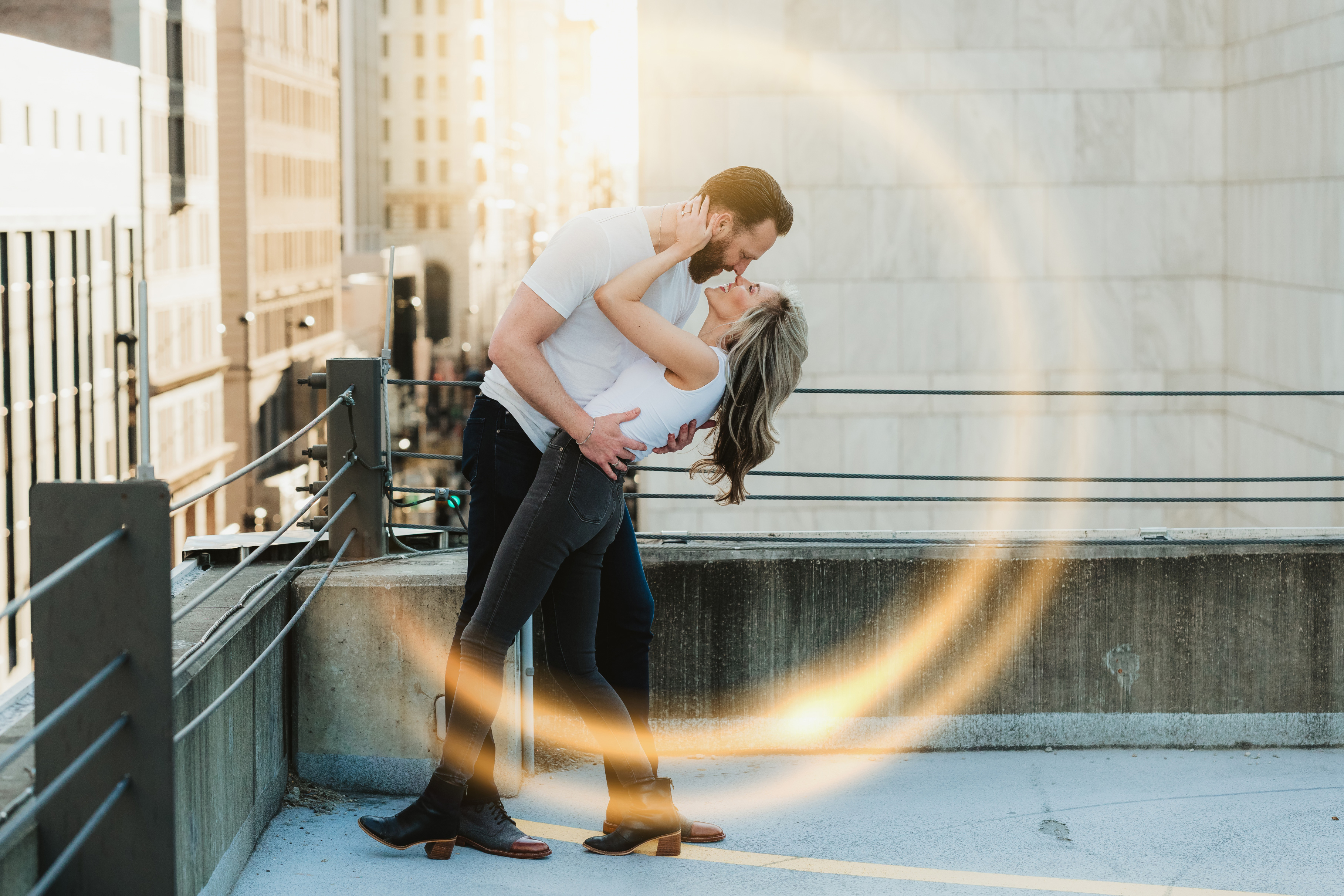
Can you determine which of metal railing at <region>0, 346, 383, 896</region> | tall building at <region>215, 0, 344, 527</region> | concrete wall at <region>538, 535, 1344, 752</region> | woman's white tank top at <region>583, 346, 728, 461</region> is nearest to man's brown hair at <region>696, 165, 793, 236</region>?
woman's white tank top at <region>583, 346, 728, 461</region>

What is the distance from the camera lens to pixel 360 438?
16.7 ft

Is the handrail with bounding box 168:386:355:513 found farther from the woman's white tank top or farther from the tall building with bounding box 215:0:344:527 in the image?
the tall building with bounding box 215:0:344:527

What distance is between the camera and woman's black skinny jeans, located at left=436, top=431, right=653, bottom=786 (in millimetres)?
3900

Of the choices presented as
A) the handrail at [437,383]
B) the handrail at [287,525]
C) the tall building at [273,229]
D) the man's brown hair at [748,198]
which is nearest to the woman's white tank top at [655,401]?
the man's brown hair at [748,198]

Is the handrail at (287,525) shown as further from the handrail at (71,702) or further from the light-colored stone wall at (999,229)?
the light-colored stone wall at (999,229)

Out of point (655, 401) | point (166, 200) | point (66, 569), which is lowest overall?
point (66, 569)

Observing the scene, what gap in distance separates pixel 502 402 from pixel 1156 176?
30.3ft

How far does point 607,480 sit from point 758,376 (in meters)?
0.50

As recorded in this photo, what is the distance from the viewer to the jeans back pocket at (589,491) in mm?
3902

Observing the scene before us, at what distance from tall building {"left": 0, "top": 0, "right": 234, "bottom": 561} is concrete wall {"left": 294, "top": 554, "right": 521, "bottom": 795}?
171 feet

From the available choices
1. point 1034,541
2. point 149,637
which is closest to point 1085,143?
point 1034,541

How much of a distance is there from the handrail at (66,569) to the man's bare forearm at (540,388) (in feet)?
3.85

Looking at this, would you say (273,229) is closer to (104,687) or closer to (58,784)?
(104,687)

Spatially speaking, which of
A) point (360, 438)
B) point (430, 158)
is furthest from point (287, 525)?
point (430, 158)
